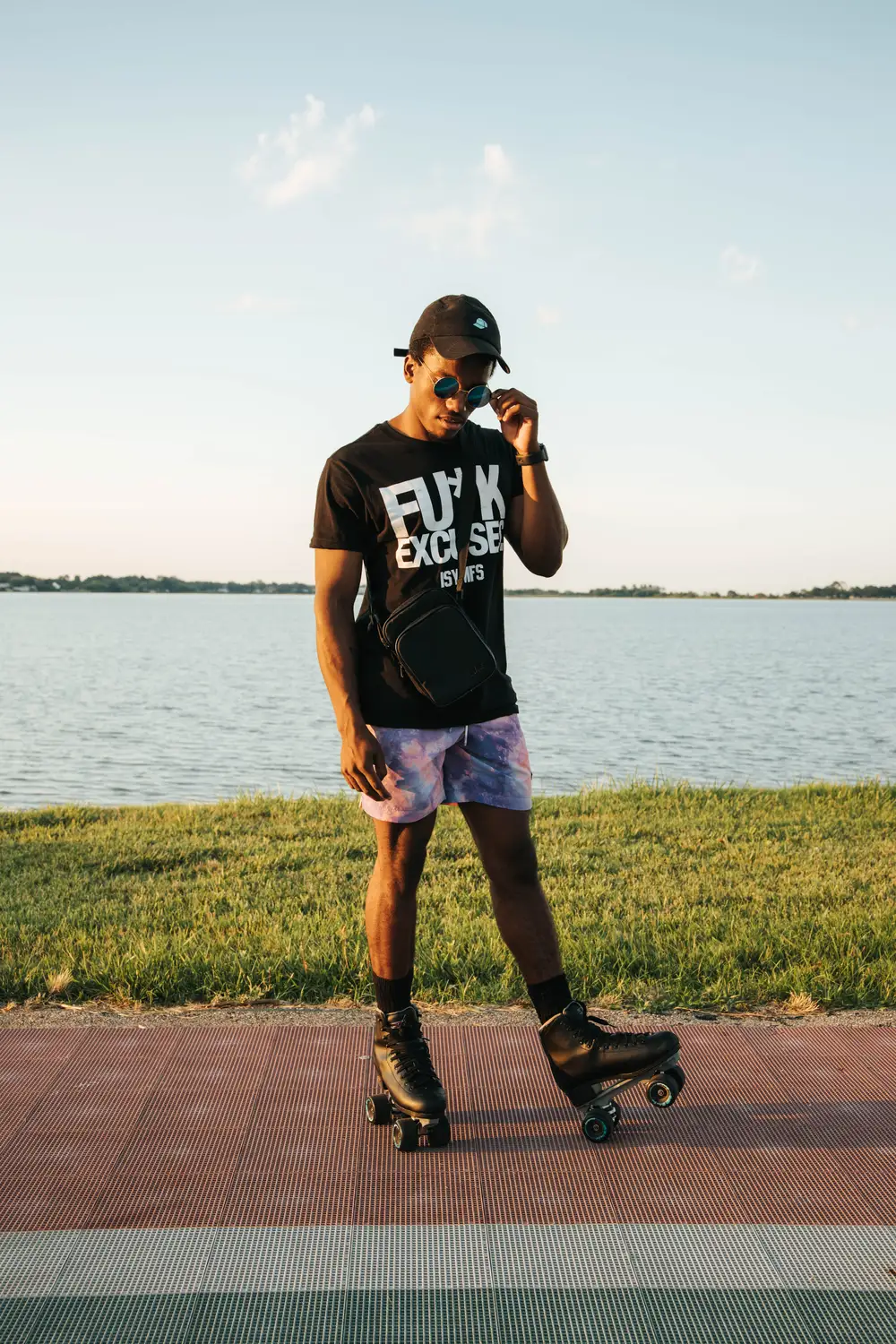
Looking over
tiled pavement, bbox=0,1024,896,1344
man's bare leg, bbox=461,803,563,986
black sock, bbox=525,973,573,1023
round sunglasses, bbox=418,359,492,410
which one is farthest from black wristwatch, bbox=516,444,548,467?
tiled pavement, bbox=0,1024,896,1344

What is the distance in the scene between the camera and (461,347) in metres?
3.50

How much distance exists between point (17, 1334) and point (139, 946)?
270 cm

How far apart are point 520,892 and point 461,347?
1.60 m

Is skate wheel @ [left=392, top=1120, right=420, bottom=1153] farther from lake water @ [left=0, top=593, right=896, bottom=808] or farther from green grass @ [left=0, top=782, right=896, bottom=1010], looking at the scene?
lake water @ [left=0, top=593, right=896, bottom=808]

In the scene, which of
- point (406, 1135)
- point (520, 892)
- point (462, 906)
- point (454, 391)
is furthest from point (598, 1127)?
point (462, 906)

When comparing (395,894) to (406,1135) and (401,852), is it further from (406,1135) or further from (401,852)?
(406,1135)

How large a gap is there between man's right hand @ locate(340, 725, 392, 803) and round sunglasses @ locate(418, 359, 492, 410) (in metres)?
0.96

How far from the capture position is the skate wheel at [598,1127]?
11.3 feet

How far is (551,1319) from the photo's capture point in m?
2.56

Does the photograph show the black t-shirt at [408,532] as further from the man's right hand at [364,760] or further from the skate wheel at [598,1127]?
the skate wheel at [598,1127]

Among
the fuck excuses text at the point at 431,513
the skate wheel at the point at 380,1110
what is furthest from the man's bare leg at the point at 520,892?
the fuck excuses text at the point at 431,513

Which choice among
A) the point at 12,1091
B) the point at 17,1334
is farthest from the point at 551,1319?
the point at 12,1091

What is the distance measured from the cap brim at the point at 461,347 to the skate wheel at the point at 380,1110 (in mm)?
2130

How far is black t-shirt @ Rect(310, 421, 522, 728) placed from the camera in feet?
11.7
